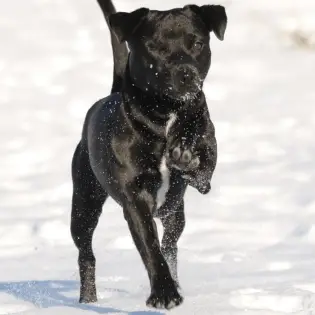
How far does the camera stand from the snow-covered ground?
600 cm

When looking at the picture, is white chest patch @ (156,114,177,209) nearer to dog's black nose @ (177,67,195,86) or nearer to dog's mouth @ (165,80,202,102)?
dog's mouth @ (165,80,202,102)

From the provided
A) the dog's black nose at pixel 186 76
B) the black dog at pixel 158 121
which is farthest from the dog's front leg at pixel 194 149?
the dog's black nose at pixel 186 76

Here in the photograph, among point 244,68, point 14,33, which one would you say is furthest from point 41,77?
point 244,68

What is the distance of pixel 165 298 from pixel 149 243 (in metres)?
0.46

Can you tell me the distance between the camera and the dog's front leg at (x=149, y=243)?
4230 millimetres

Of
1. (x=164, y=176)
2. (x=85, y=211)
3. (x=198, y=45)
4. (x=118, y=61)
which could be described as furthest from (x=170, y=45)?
(x=85, y=211)

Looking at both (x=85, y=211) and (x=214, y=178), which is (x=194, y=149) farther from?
(x=214, y=178)

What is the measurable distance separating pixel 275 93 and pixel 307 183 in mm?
2674

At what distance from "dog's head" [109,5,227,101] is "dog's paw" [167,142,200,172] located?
10.4 inches

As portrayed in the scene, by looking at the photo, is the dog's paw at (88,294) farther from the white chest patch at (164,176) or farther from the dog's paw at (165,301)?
the dog's paw at (165,301)

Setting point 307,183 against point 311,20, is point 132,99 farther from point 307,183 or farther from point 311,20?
point 311,20

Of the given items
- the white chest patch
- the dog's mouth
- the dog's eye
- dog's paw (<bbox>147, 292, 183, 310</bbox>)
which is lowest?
dog's paw (<bbox>147, 292, 183, 310</bbox>)

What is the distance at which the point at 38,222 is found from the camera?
787 cm

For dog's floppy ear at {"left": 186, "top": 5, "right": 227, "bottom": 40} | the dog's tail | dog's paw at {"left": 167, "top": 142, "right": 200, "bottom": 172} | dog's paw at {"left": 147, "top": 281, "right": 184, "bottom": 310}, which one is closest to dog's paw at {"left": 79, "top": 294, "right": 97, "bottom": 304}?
the dog's tail
